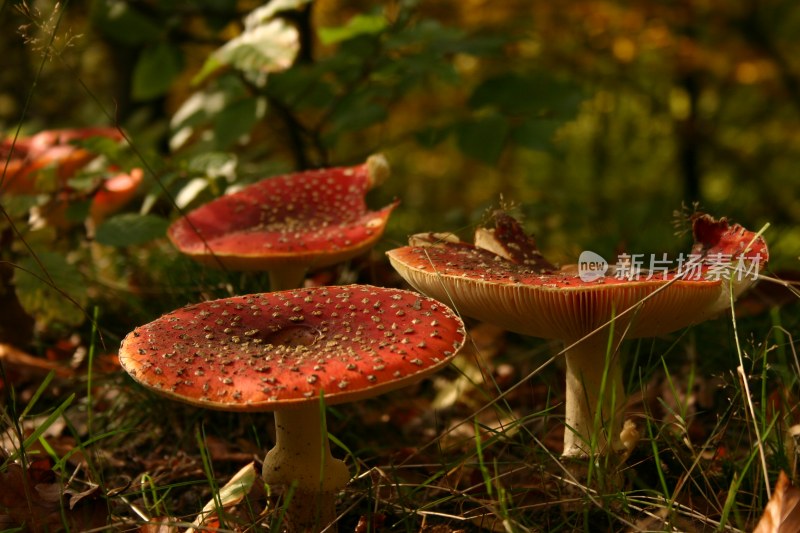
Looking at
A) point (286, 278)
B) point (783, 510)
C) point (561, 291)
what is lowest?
point (783, 510)

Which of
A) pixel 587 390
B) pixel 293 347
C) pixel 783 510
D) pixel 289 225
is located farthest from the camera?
pixel 289 225

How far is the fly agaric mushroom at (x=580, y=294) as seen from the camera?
2.15 m

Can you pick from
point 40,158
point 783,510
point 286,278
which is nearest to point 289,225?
point 286,278

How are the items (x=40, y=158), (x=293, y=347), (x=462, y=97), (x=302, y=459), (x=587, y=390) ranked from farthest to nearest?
1. (x=462, y=97)
2. (x=40, y=158)
3. (x=587, y=390)
4. (x=302, y=459)
5. (x=293, y=347)

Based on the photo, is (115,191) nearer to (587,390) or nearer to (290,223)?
(290,223)

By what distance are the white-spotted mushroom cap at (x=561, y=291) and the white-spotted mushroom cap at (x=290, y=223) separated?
1.72ft

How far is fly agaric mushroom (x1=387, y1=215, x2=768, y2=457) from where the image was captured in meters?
2.15

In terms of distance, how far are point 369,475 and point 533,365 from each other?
1433 mm

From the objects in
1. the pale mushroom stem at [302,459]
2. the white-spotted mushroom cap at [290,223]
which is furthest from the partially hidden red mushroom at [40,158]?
the pale mushroom stem at [302,459]

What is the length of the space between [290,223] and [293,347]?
127cm

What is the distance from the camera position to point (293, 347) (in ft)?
6.89

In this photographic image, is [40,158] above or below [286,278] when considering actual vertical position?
above

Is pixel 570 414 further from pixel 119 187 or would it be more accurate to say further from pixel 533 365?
pixel 119 187

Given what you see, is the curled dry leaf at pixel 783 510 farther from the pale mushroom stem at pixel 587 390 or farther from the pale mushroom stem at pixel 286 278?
the pale mushroom stem at pixel 286 278
